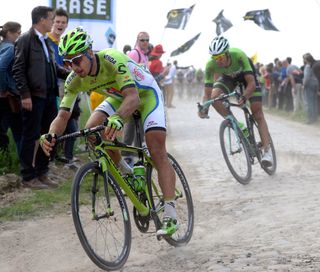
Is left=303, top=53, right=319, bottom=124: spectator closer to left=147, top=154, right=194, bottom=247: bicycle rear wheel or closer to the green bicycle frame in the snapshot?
left=147, top=154, right=194, bottom=247: bicycle rear wheel

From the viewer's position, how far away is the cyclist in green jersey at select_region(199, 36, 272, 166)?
8.81 meters

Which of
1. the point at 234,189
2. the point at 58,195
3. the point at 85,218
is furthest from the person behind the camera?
the point at 234,189

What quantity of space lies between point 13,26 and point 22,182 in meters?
2.21

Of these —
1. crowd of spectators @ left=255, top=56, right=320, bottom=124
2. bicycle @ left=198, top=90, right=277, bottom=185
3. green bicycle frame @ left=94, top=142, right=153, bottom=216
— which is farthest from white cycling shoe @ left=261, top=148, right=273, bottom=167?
crowd of spectators @ left=255, top=56, right=320, bottom=124

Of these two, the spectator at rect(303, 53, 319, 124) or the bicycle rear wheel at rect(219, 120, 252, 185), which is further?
the spectator at rect(303, 53, 319, 124)

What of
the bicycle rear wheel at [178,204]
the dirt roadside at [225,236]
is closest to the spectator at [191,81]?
Answer: the dirt roadside at [225,236]

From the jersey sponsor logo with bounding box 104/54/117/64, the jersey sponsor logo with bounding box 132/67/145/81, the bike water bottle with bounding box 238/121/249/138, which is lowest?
the bike water bottle with bounding box 238/121/249/138

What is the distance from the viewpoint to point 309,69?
18.9 meters

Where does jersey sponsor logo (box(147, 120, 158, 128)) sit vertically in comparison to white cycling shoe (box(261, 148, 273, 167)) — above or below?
above

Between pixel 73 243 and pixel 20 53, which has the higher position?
pixel 20 53

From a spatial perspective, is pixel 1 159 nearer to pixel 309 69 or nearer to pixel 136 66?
pixel 136 66

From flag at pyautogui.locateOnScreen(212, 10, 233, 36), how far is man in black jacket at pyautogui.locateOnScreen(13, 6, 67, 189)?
20.9 metres

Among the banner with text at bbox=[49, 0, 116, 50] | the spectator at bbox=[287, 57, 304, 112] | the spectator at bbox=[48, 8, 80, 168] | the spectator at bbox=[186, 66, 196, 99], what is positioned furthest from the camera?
the spectator at bbox=[186, 66, 196, 99]

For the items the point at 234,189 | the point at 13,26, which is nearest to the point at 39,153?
the point at 13,26
